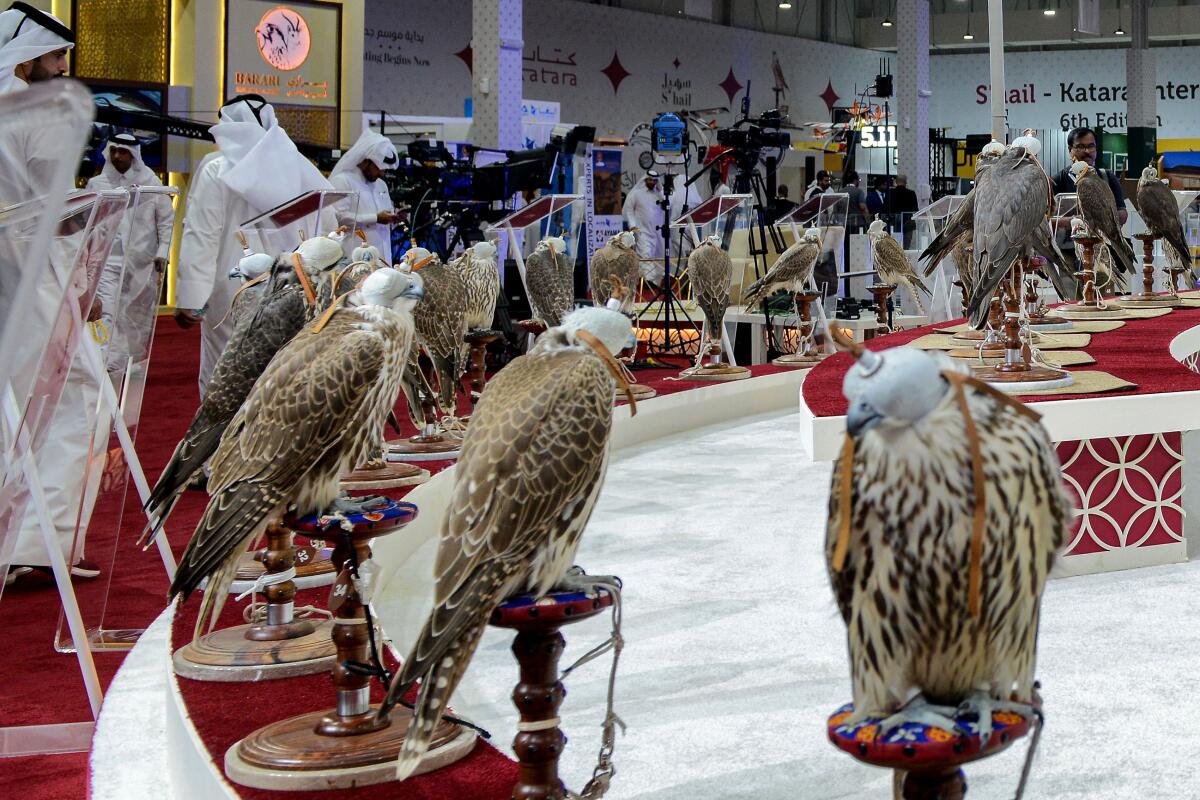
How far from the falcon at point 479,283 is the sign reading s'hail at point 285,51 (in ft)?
24.1

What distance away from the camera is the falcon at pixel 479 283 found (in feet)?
15.9

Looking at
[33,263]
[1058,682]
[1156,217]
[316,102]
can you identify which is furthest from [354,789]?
[316,102]

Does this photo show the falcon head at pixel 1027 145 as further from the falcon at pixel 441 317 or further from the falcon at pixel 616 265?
the falcon at pixel 616 265

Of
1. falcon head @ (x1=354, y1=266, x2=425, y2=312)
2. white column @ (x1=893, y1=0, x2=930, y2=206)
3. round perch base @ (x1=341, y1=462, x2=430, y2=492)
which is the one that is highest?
white column @ (x1=893, y1=0, x2=930, y2=206)

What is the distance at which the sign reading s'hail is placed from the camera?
11.8 m

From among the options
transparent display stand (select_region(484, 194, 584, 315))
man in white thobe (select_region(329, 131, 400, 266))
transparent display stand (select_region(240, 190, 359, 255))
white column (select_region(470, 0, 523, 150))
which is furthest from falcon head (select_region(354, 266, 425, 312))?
white column (select_region(470, 0, 523, 150))

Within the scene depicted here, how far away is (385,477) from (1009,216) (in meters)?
2.13

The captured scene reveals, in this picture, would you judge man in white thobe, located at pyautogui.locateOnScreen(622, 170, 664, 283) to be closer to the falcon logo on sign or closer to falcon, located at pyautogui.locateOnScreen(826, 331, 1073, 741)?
the falcon logo on sign

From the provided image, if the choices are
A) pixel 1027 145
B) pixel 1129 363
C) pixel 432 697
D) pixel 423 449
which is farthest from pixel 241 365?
pixel 1129 363

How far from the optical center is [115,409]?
10.3 feet

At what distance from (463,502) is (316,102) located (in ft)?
37.1

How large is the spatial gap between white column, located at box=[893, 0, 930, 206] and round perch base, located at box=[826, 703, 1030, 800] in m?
18.2

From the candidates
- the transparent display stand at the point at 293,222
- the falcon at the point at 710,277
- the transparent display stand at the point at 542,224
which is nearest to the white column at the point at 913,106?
the falcon at the point at 710,277

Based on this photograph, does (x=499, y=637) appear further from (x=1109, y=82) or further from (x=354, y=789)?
(x=1109, y=82)
